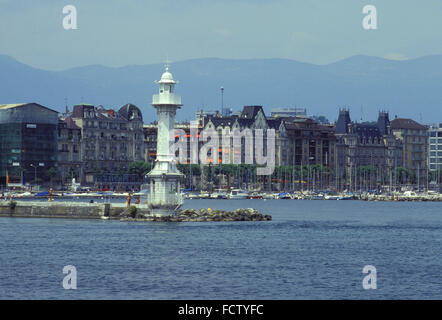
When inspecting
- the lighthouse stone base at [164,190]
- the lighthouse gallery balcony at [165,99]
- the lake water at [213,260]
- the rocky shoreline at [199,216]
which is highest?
the lighthouse gallery balcony at [165,99]

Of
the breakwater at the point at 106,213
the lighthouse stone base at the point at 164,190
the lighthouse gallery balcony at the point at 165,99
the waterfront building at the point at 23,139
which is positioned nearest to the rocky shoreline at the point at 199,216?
the breakwater at the point at 106,213

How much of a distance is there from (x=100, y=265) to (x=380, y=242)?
26.2m

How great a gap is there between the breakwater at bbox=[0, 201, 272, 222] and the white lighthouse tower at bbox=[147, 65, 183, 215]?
174cm

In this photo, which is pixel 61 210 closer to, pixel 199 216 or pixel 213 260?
pixel 199 216

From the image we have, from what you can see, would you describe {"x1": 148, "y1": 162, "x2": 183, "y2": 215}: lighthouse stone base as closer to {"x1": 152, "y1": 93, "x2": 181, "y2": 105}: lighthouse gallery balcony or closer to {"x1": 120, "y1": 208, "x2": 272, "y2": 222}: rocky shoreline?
{"x1": 120, "y1": 208, "x2": 272, "y2": 222}: rocky shoreline

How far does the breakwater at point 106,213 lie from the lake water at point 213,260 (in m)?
1.30

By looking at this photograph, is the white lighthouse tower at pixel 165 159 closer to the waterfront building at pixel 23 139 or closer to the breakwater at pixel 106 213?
the breakwater at pixel 106 213

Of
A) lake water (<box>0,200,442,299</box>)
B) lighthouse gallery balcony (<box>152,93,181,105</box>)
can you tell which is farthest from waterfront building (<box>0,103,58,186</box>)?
lighthouse gallery balcony (<box>152,93,181,105</box>)

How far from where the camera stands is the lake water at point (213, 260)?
47.0 m

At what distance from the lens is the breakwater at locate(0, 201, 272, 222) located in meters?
86.6

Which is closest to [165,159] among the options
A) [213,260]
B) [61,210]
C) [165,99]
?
[165,99]
